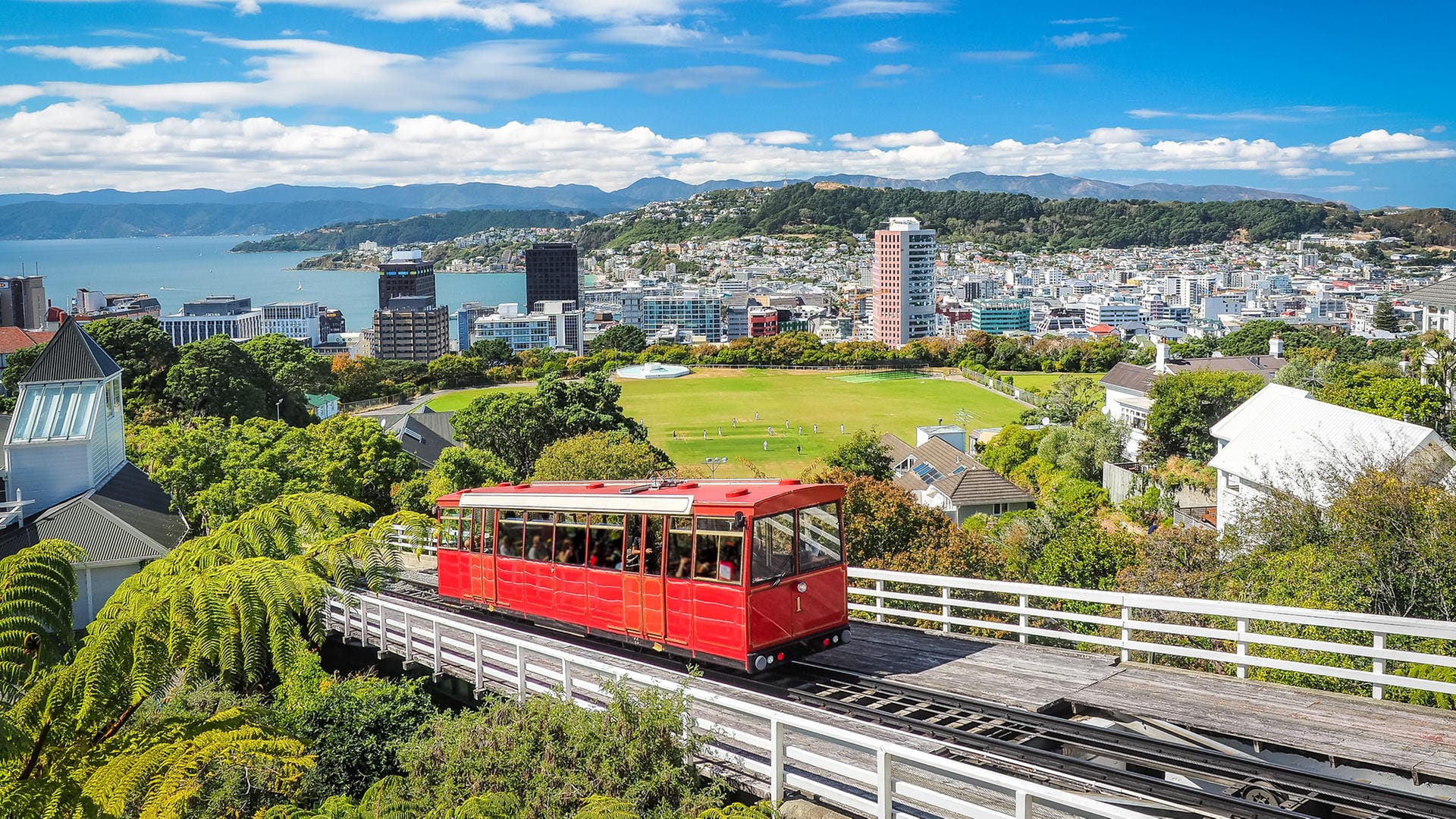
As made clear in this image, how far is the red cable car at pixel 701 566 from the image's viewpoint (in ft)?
34.9

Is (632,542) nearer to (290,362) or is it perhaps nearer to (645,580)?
(645,580)

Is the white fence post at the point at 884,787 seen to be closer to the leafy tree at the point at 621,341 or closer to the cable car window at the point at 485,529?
the cable car window at the point at 485,529

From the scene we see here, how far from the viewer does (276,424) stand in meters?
32.7

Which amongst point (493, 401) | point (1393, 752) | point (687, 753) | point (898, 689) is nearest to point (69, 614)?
point (687, 753)

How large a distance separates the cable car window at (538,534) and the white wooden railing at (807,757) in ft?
5.10

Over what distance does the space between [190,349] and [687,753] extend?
2131 inches

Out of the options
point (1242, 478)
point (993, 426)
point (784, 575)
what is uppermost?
point (784, 575)

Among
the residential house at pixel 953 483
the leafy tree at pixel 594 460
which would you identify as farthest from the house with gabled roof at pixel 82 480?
the residential house at pixel 953 483

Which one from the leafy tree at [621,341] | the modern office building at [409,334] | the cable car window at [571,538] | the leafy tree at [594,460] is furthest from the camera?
the modern office building at [409,334]

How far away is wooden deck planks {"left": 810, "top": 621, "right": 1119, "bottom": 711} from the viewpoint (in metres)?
9.91

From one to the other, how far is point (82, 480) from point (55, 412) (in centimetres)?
203

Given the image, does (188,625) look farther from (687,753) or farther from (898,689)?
(898,689)

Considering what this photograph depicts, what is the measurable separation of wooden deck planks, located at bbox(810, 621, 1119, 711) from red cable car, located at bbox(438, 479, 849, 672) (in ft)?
1.90

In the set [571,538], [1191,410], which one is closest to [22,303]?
[1191,410]
